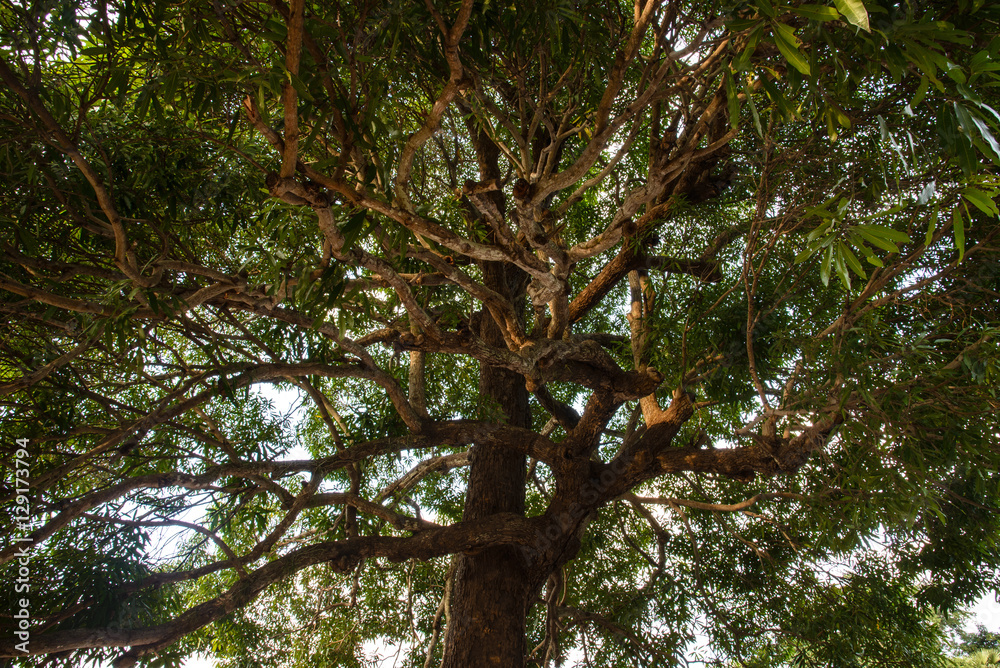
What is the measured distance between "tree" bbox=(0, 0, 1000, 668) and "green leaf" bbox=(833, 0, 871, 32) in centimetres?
3

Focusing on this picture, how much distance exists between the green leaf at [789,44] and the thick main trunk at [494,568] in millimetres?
2787

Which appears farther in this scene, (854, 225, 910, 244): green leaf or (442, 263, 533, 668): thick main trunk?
(442, 263, 533, 668): thick main trunk

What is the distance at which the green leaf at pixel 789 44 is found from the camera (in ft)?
3.86

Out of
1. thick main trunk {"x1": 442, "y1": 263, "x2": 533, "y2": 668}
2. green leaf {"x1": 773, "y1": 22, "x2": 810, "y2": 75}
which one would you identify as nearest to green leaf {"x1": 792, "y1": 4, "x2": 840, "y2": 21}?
green leaf {"x1": 773, "y1": 22, "x2": 810, "y2": 75}

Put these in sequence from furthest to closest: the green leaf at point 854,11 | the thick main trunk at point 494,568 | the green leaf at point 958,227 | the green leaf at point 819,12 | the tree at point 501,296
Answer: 1. the thick main trunk at point 494,568
2. the tree at point 501,296
3. the green leaf at point 958,227
4. the green leaf at point 819,12
5. the green leaf at point 854,11

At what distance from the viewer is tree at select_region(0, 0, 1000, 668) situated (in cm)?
189

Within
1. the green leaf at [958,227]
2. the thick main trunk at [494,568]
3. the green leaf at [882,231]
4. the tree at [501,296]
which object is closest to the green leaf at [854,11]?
the tree at [501,296]

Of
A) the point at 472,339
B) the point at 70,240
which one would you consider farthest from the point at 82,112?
the point at 472,339

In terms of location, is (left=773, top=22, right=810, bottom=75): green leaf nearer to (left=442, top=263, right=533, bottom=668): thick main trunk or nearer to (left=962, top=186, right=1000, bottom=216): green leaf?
(left=962, top=186, right=1000, bottom=216): green leaf

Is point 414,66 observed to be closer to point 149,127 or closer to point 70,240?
point 149,127

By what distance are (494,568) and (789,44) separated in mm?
3340

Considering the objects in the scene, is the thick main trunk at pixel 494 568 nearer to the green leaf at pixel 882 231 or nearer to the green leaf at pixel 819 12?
the green leaf at pixel 882 231

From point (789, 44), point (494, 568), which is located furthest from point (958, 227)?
point (494, 568)

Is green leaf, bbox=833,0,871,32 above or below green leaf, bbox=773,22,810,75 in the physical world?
below
